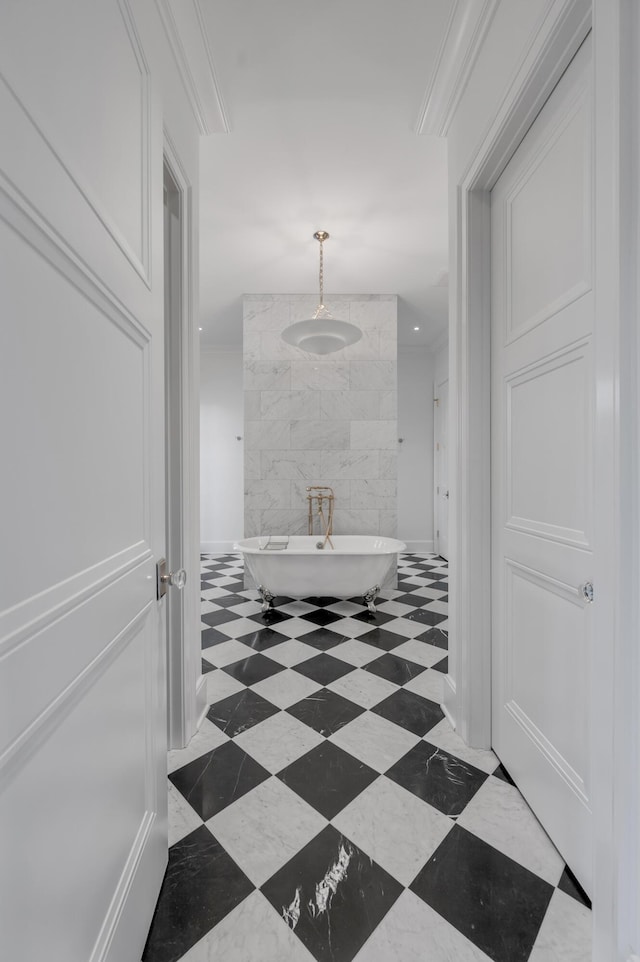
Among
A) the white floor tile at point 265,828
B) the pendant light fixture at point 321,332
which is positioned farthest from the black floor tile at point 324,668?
the pendant light fixture at point 321,332

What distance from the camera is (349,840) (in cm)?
118

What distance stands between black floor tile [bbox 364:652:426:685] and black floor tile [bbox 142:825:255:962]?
1.16 metres

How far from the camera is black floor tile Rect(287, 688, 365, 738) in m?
1.72

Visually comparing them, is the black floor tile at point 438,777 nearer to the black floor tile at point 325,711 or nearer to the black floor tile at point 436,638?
the black floor tile at point 325,711

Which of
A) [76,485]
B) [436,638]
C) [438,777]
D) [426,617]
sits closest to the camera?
[76,485]

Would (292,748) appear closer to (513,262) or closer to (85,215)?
(85,215)

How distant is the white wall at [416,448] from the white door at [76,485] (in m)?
4.78

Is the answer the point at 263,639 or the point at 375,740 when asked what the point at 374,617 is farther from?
the point at 375,740

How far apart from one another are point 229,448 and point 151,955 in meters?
4.97

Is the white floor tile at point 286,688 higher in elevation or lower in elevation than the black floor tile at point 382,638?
lower

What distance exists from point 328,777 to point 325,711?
15.1 inches

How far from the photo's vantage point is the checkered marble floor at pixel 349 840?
0.93m

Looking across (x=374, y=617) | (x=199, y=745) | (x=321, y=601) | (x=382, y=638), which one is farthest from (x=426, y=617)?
(x=199, y=745)

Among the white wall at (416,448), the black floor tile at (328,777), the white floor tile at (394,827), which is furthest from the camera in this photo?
the white wall at (416,448)
